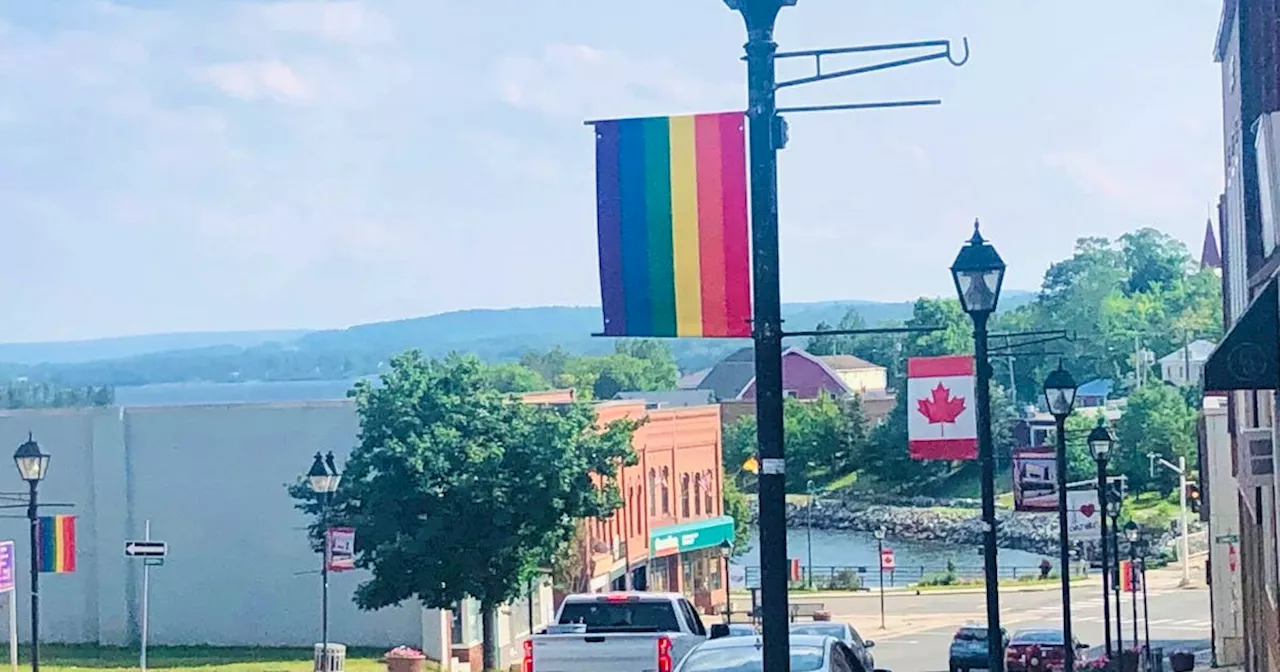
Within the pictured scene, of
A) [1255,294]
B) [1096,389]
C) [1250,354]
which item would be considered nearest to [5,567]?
[1255,294]

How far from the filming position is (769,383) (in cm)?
954

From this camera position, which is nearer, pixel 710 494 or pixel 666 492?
pixel 666 492

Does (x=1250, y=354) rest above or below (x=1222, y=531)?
above

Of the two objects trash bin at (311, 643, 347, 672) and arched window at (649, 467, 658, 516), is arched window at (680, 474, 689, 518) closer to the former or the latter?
arched window at (649, 467, 658, 516)

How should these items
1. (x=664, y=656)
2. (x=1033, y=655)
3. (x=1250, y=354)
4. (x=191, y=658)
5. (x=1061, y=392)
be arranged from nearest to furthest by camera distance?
(x=1250, y=354)
(x=664, y=656)
(x=1061, y=392)
(x=1033, y=655)
(x=191, y=658)

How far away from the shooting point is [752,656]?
1455 cm

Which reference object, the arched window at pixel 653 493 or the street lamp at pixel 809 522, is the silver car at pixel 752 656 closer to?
the arched window at pixel 653 493

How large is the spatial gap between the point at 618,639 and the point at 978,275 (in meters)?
7.00

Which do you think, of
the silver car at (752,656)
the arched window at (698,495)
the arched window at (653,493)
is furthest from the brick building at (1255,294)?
the arched window at (698,495)

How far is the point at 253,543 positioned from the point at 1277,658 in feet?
105

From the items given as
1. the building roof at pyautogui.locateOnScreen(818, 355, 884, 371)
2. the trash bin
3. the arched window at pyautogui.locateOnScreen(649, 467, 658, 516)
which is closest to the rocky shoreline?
the building roof at pyautogui.locateOnScreen(818, 355, 884, 371)

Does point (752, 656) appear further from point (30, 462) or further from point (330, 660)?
point (330, 660)

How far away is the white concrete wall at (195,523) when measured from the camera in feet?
152

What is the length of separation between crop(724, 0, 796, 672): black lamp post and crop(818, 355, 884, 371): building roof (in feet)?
543
